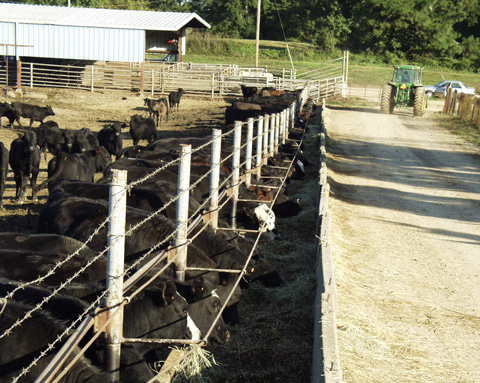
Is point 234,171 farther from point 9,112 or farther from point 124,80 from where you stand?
point 124,80

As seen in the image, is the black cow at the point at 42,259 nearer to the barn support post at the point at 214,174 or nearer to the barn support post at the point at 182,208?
the barn support post at the point at 182,208

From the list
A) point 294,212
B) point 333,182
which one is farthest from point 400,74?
point 294,212

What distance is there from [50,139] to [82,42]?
2207 centimetres

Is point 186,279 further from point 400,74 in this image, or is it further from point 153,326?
point 400,74

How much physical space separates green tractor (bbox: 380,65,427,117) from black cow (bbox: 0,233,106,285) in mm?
28825

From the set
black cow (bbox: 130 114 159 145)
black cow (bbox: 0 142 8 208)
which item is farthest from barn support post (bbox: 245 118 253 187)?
black cow (bbox: 130 114 159 145)

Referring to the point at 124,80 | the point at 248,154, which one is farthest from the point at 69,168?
the point at 124,80

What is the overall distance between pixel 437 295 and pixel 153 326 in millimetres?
3890

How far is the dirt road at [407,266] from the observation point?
231 inches

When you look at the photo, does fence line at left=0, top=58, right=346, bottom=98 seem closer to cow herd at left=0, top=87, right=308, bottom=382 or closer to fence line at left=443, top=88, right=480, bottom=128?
fence line at left=443, top=88, right=480, bottom=128

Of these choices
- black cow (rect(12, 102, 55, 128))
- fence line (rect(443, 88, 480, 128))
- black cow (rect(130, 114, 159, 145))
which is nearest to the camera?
black cow (rect(130, 114, 159, 145))

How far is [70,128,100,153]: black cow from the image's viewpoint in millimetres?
13647

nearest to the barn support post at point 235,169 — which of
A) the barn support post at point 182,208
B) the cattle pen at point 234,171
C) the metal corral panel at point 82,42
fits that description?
the cattle pen at point 234,171

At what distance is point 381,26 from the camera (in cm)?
6456
